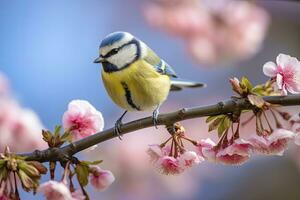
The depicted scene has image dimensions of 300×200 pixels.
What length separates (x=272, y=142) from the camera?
100 centimetres

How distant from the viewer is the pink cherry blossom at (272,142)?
98 cm

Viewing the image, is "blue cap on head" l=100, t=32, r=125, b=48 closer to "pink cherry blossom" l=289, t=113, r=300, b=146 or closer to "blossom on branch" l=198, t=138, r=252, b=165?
"blossom on branch" l=198, t=138, r=252, b=165

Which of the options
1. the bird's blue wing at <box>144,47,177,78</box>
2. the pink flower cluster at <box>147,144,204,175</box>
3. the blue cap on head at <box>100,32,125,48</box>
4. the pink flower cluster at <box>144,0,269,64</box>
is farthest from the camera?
the pink flower cluster at <box>144,0,269,64</box>

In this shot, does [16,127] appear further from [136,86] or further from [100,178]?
[100,178]

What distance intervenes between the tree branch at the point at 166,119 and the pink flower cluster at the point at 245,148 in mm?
59

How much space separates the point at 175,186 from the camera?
2900 mm

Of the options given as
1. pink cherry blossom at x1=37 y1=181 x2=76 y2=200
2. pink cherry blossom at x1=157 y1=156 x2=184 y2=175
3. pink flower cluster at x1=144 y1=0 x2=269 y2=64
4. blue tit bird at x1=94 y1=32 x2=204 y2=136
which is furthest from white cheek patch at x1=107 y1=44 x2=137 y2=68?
pink flower cluster at x1=144 y1=0 x2=269 y2=64

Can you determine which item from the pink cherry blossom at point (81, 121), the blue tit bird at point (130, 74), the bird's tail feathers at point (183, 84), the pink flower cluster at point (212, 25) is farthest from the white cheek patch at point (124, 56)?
the pink flower cluster at point (212, 25)

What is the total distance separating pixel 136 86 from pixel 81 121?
15.0 inches

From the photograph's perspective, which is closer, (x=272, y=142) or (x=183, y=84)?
(x=272, y=142)

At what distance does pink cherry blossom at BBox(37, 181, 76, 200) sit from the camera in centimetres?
95

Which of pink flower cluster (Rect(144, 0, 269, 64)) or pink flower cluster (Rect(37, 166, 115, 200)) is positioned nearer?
pink flower cluster (Rect(37, 166, 115, 200))

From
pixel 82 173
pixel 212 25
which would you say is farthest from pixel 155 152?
pixel 212 25

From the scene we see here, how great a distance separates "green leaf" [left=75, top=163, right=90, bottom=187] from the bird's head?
1.48 ft
